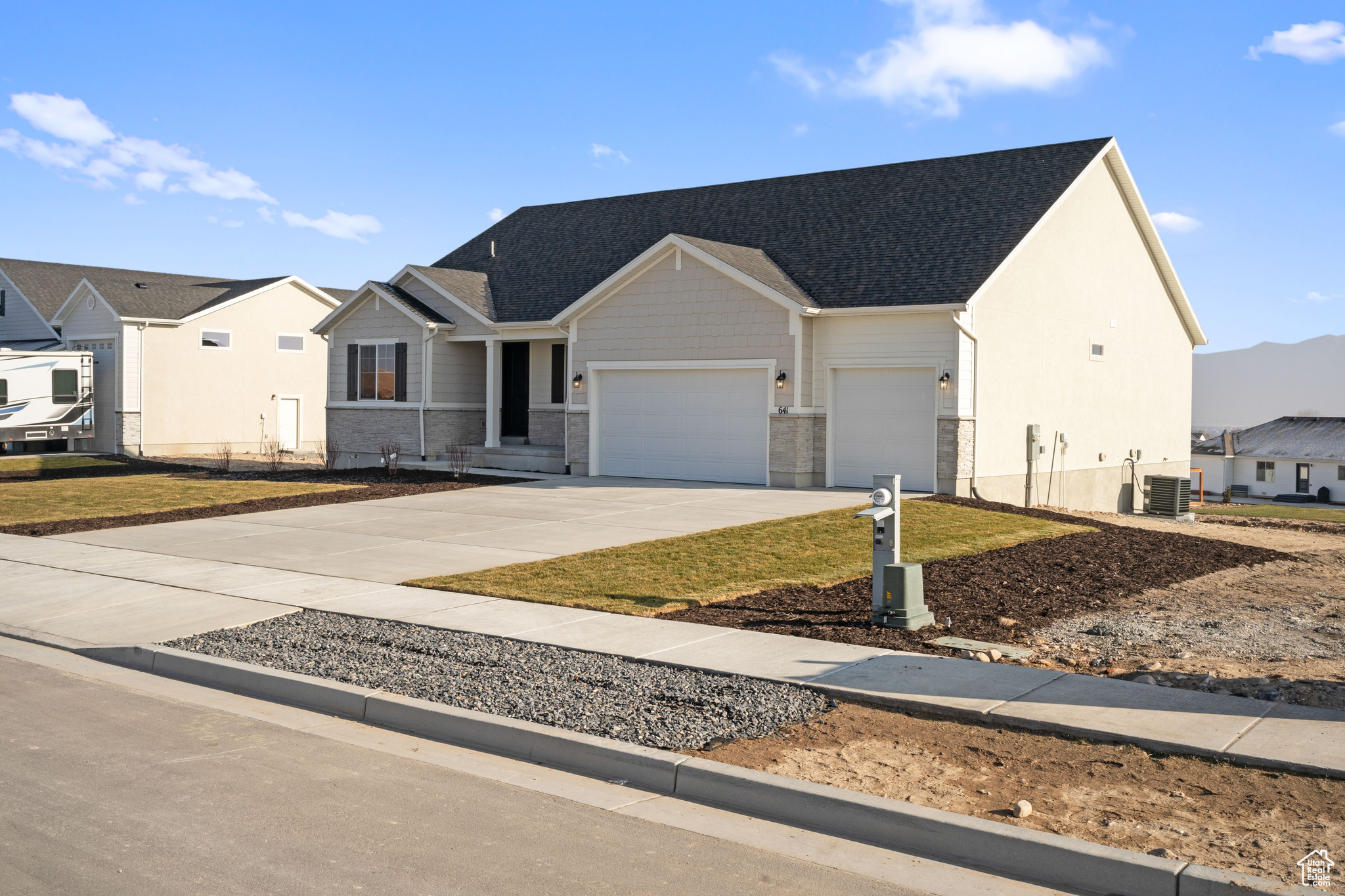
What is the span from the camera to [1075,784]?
5.80m

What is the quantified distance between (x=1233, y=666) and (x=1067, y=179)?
16.9 metres

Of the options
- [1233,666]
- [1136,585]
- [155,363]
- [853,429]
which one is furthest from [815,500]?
[155,363]

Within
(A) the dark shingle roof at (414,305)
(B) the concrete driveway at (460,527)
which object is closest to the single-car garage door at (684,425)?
(B) the concrete driveway at (460,527)

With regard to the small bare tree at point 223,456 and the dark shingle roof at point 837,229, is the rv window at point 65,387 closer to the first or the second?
the small bare tree at point 223,456

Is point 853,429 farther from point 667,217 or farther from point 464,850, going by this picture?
point 464,850

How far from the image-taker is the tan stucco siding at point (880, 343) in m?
20.7

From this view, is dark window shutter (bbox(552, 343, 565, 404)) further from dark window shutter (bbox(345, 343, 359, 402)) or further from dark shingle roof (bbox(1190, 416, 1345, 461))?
dark shingle roof (bbox(1190, 416, 1345, 461))

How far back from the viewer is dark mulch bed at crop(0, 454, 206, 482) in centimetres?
2659

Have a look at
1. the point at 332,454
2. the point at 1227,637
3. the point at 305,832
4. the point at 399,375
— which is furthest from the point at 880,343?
the point at 305,832

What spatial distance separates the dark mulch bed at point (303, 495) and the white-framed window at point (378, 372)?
2543mm

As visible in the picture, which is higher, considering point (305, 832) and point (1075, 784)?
point (1075, 784)

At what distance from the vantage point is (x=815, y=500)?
63.5 ft

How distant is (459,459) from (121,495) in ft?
23.3

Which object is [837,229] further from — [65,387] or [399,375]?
[65,387]
